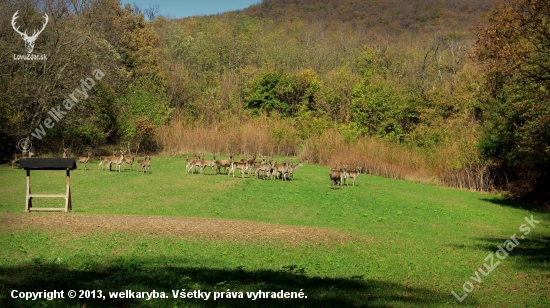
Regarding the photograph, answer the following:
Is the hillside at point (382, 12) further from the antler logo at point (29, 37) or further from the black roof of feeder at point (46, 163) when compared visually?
the black roof of feeder at point (46, 163)

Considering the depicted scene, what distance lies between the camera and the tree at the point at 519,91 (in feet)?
65.6

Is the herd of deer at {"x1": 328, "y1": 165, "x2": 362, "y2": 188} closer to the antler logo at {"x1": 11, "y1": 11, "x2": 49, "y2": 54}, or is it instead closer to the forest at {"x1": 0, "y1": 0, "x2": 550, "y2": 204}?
the forest at {"x1": 0, "y1": 0, "x2": 550, "y2": 204}

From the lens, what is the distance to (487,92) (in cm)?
3912

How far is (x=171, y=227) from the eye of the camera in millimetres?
16312

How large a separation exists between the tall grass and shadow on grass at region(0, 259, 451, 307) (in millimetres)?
30142

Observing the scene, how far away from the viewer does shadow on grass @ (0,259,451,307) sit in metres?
8.99

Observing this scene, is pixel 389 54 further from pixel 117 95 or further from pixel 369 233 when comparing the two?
pixel 369 233

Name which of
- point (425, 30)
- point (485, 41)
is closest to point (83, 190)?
point (485, 41)

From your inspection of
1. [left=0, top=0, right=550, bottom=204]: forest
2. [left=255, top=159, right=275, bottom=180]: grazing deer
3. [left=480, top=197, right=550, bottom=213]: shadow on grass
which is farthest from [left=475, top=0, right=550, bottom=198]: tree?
[left=255, top=159, right=275, bottom=180]: grazing deer

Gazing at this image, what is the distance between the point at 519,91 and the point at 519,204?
7348 mm

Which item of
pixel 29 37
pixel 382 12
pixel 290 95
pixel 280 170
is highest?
pixel 382 12

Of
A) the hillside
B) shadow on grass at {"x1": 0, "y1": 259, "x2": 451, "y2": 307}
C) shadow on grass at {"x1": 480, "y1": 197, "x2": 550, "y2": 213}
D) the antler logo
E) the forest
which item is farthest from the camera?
the hillside

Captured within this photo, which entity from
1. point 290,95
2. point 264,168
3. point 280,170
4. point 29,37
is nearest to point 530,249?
point 280,170

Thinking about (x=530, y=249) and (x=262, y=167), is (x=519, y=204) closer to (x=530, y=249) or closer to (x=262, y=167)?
(x=262, y=167)
